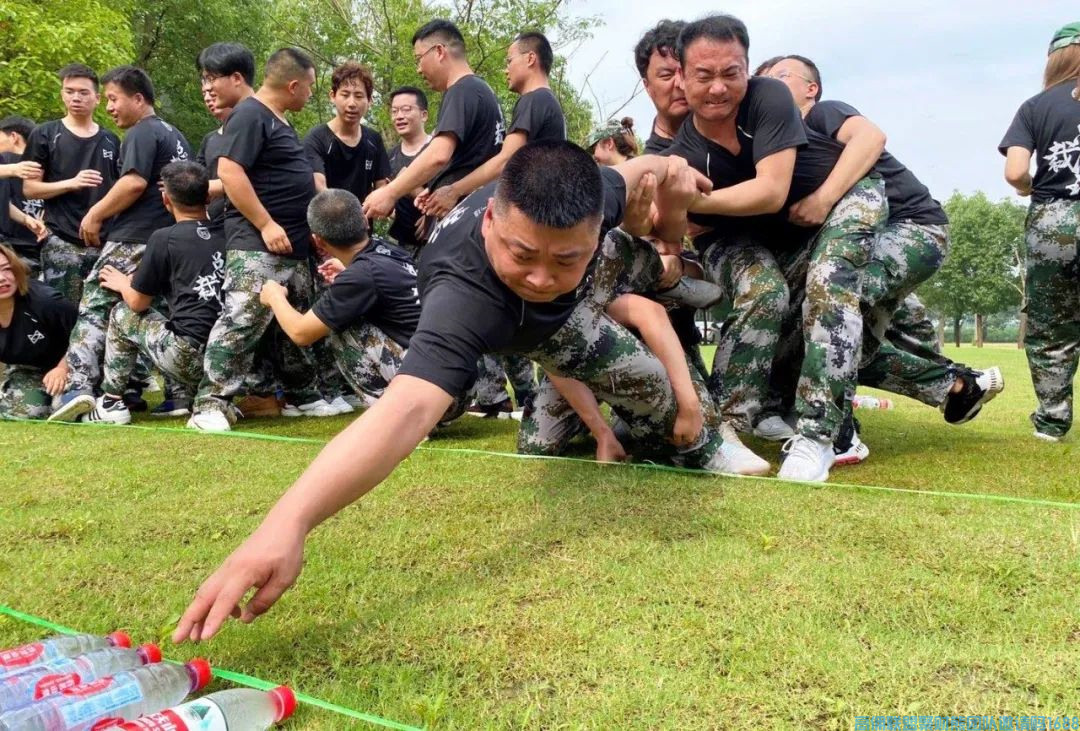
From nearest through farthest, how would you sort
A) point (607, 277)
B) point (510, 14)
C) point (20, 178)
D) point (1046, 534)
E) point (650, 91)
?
point (1046, 534) → point (607, 277) → point (650, 91) → point (20, 178) → point (510, 14)

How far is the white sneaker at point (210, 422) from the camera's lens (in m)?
5.14

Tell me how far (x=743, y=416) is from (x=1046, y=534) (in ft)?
5.75

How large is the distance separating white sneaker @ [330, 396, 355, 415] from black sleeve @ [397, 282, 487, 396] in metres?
3.86

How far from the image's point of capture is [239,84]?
5914 millimetres

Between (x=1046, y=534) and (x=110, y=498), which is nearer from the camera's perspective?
(x=1046, y=534)

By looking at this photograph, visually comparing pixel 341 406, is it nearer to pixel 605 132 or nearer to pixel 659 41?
pixel 605 132

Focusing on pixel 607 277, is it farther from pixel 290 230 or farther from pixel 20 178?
pixel 20 178

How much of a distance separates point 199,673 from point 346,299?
3.32m

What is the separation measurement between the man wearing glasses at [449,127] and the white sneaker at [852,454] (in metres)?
3.15

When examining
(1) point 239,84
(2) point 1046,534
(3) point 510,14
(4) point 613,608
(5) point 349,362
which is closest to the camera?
(4) point 613,608

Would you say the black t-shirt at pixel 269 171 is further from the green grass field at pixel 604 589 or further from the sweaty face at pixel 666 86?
the sweaty face at pixel 666 86

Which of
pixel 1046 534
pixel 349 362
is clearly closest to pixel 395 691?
pixel 1046 534

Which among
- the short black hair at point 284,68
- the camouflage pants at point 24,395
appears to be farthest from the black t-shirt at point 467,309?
the camouflage pants at point 24,395

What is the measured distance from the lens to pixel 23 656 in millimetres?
1769
